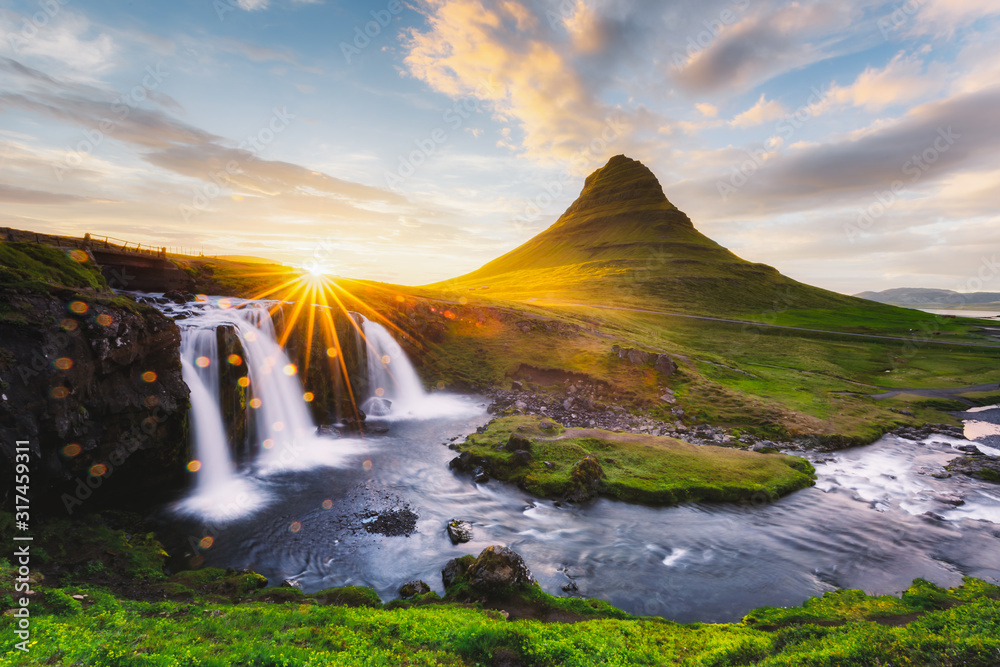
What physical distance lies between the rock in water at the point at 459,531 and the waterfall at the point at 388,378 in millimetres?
22972

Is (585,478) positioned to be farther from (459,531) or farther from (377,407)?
(377,407)

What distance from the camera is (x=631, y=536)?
21688 mm

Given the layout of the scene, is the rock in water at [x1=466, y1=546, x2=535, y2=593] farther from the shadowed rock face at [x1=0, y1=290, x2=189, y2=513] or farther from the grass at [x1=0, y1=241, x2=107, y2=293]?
the grass at [x1=0, y1=241, x2=107, y2=293]

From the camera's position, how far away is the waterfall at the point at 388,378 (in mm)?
44812

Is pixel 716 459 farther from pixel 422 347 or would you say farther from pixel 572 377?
pixel 422 347

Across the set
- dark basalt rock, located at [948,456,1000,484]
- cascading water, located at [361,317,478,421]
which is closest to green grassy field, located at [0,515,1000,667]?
dark basalt rock, located at [948,456,1000,484]

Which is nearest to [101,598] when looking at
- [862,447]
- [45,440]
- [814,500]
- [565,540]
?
[45,440]

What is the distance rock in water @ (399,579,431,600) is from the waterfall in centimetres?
2725

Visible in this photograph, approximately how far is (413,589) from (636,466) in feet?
56.4

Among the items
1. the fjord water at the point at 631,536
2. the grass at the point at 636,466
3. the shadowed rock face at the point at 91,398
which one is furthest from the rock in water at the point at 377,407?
the shadowed rock face at the point at 91,398

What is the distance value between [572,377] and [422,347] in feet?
72.0

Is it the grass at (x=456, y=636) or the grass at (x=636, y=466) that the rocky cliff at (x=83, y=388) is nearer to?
the grass at (x=456, y=636)

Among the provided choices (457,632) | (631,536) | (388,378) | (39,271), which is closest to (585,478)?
(631,536)

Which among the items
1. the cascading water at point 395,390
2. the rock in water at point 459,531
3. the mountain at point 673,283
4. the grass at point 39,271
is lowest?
the rock in water at point 459,531
